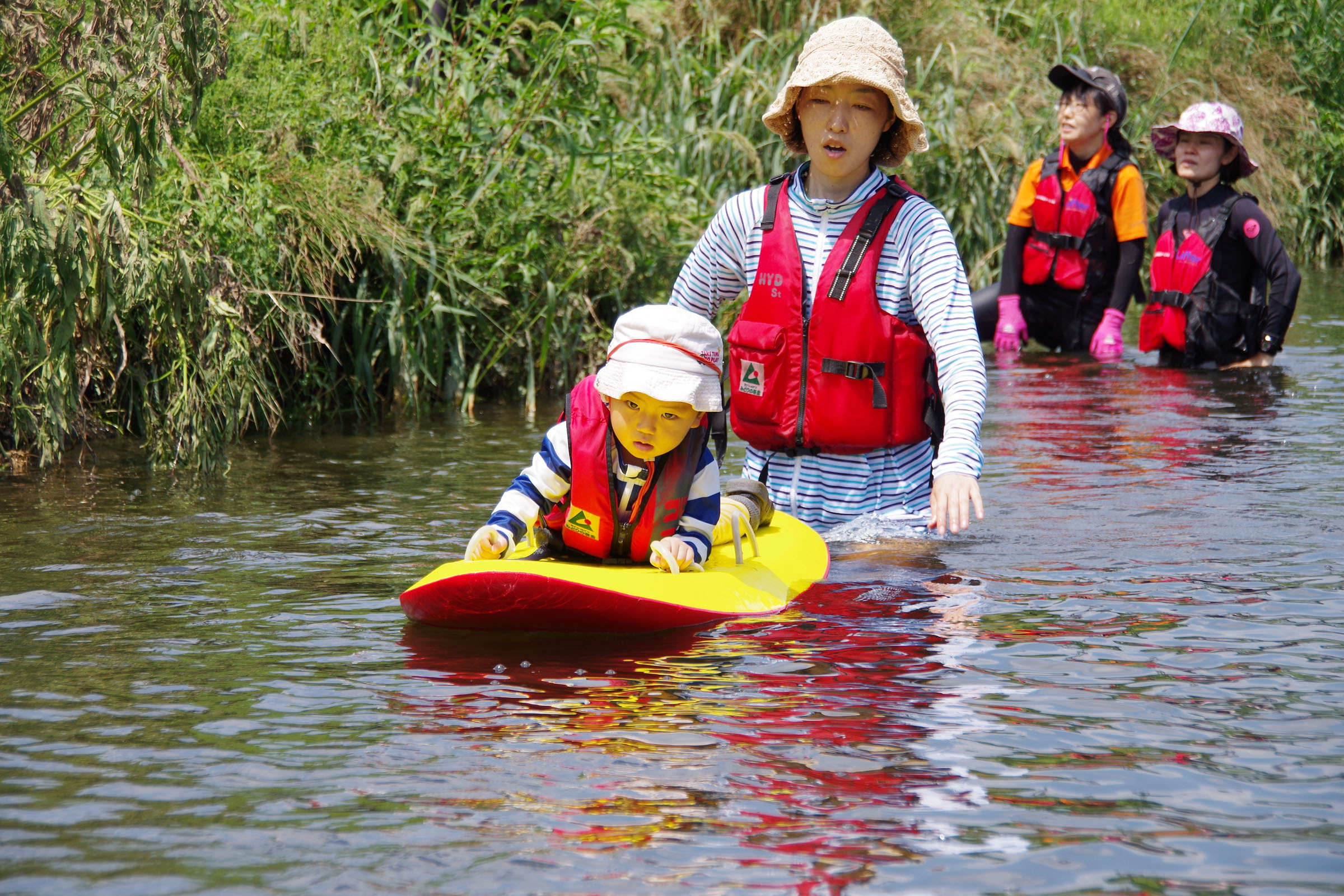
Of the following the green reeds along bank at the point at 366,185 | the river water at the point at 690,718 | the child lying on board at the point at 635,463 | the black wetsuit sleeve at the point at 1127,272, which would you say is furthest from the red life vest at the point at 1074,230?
the child lying on board at the point at 635,463

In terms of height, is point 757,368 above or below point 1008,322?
below

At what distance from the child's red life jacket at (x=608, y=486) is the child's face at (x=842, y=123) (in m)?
0.89

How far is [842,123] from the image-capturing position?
4.27m

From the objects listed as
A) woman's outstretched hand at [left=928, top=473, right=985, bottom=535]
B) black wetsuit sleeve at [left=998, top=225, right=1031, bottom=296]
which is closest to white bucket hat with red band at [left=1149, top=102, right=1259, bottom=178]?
black wetsuit sleeve at [left=998, top=225, right=1031, bottom=296]

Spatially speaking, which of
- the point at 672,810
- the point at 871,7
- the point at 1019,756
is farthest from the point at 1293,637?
the point at 871,7

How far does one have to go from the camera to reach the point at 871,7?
1231 centimetres

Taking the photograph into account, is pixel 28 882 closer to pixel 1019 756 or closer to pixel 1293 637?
pixel 1019 756

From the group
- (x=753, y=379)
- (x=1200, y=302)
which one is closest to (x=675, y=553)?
(x=753, y=379)

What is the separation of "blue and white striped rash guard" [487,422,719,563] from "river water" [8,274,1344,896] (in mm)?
302

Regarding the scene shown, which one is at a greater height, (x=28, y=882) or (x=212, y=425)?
(x=212, y=425)

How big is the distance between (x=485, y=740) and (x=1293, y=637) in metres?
2.08

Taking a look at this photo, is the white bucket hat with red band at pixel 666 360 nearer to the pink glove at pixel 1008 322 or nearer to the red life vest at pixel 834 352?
the red life vest at pixel 834 352

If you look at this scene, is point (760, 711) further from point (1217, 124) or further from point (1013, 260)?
point (1013, 260)

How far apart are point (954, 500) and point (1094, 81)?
5.62m
